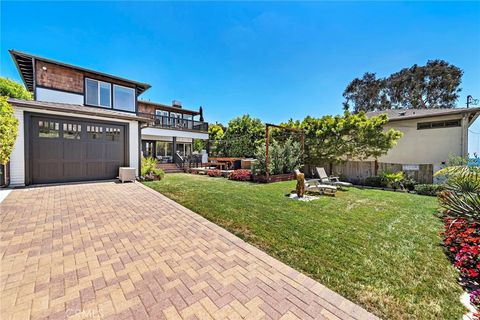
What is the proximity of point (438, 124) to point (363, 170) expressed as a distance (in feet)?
15.4

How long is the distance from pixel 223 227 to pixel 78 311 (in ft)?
8.40

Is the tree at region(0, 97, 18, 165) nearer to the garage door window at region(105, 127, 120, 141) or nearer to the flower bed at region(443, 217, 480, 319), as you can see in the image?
the garage door window at region(105, 127, 120, 141)

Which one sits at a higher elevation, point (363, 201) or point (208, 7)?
point (208, 7)

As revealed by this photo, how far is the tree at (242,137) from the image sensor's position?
61.4 feet

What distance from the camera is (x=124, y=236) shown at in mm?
3600

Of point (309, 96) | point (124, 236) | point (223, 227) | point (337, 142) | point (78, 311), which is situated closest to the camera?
point (78, 311)

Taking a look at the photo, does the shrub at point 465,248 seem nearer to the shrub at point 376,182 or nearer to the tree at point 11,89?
the shrub at point 376,182

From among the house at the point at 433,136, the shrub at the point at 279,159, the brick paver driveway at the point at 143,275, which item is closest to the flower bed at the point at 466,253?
the brick paver driveway at the point at 143,275

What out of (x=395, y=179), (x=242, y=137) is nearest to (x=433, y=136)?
(x=395, y=179)

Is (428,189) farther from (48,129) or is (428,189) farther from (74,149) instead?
(48,129)

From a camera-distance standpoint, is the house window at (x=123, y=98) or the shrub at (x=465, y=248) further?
the house window at (x=123, y=98)

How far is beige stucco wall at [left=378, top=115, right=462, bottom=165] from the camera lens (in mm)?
10477

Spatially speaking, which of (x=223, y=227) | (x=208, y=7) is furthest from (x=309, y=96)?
(x=223, y=227)

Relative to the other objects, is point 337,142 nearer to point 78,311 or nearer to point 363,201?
point 363,201
